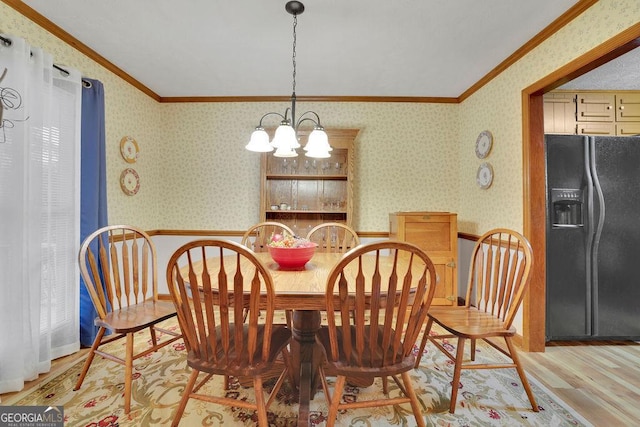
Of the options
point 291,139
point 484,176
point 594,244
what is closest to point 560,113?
point 484,176

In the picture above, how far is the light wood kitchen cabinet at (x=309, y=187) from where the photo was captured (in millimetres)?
3371

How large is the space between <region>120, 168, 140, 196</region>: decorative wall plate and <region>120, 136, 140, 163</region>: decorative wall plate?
11cm

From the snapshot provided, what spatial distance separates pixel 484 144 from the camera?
121 inches

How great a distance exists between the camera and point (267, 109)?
3.67 meters

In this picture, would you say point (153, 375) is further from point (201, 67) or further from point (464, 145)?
point (464, 145)

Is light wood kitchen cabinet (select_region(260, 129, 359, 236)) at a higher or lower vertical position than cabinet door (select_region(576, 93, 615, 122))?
lower

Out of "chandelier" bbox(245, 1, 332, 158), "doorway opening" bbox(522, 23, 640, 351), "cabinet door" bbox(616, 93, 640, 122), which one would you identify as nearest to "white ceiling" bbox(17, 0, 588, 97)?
"chandelier" bbox(245, 1, 332, 158)

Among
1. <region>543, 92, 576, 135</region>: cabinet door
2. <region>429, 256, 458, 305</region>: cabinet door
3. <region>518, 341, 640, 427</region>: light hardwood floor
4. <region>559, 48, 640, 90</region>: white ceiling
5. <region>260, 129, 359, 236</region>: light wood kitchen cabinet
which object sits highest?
<region>559, 48, 640, 90</region>: white ceiling

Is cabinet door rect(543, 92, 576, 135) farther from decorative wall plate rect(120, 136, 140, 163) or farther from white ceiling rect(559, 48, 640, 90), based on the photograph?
decorative wall plate rect(120, 136, 140, 163)

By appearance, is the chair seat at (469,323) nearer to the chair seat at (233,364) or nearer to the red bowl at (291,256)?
the red bowl at (291,256)

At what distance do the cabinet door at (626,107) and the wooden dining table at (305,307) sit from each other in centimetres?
291

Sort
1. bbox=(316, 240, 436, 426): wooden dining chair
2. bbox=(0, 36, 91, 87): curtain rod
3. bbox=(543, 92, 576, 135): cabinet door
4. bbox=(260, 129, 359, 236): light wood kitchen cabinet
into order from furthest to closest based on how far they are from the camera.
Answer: bbox=(260, 129, 359, 236): light wood kitchen cabinet, bbox=(543, 92, 576, 135): cabinet door, bbox=(0, 36, 91, 87): curtain rod, bbox=(316, 240, 436, 426): wooden dining chair

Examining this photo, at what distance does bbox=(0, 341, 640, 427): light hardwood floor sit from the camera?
5.54 ft

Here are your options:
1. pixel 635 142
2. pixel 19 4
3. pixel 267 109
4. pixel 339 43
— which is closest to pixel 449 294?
pixel 635 142
